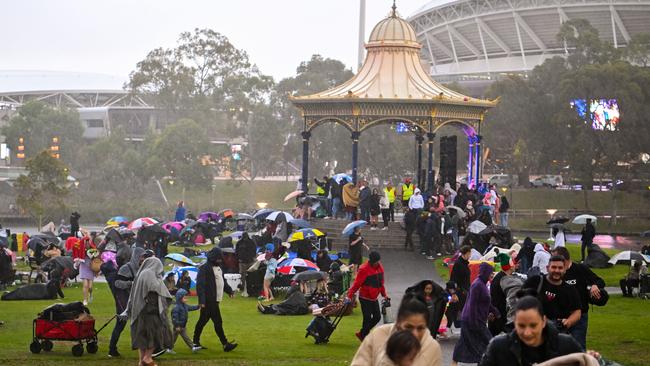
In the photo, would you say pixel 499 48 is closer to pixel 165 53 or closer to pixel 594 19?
pixel 594 19

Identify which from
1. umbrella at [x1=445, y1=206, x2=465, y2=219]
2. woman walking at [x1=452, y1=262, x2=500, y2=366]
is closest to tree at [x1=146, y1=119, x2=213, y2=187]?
umbrella at [x1=445, y1=206, x2=465, y2=219]

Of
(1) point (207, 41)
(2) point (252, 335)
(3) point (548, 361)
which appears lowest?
(2) point (252, 335)

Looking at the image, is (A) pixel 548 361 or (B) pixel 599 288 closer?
(A) pixel 548 361

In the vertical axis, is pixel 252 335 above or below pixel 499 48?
below

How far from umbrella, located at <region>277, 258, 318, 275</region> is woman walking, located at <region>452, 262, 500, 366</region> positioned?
10767mm

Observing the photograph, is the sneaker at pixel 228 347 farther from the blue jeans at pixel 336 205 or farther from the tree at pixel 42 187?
the tree at pixel 42 187

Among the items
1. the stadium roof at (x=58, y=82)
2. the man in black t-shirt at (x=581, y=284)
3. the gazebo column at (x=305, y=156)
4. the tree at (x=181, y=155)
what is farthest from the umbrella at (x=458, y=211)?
the stadium roof at (x=58, y=82)

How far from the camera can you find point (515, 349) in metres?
8.16

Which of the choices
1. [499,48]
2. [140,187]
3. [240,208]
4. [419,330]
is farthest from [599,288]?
[499,48]

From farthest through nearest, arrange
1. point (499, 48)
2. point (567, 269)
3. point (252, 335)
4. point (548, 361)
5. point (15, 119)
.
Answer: point (499, 48) < point (15, 119) < point (252, 335) < point (567, 269) < point (548, 361)

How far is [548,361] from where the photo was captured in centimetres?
755

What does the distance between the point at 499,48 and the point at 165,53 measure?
87.5ft

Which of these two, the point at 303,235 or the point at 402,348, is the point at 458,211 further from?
the point at 402,348

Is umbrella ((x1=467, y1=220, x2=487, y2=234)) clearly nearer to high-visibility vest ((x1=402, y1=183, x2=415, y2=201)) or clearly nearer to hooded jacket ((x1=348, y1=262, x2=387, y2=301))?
high-visibility vest ((x1=402, y1=183, x2=415, y2=201))
